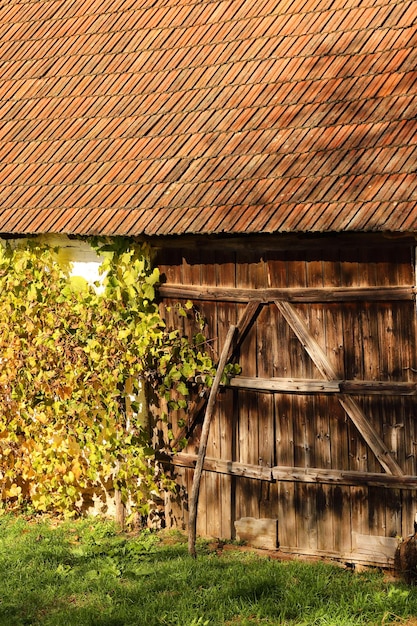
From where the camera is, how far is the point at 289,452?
858 cm

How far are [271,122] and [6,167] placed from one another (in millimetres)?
2946

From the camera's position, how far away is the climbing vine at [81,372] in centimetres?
918

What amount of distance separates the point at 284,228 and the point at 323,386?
1302 millimetres

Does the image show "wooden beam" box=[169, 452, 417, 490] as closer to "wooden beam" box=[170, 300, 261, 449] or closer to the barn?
the barn

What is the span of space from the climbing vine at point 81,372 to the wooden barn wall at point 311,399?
1.40 feet

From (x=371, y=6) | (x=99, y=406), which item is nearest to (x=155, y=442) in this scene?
(x=99, y=406)

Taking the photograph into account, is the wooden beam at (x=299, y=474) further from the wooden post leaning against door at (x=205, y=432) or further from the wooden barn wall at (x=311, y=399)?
the wooden post leaning against door at (x=205, y=432)

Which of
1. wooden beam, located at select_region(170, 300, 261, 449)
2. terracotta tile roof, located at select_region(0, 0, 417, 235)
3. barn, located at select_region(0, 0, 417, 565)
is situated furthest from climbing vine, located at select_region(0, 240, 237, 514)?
terracotta tile roof, located at select_region(0, 0, 417, 235)

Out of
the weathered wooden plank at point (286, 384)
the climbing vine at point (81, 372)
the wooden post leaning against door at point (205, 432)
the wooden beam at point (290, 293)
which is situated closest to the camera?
the wooden beam at point (290, 293)

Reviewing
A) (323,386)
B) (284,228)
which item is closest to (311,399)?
(323,386)

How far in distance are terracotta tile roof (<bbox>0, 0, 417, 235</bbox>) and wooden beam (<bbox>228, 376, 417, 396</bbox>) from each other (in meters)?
1.26

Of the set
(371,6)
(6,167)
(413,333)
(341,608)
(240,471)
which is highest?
(371,6)

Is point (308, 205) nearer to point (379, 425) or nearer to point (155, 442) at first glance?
point (379, 425)

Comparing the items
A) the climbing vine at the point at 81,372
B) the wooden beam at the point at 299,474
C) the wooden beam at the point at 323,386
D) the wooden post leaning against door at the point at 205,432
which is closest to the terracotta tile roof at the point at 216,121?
the climbing vine at the point at 81,372
